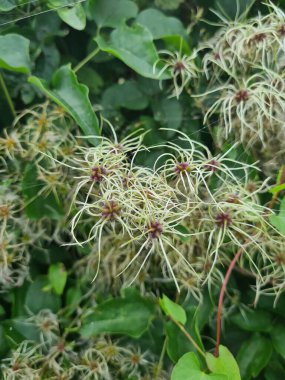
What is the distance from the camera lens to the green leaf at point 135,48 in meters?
0.76

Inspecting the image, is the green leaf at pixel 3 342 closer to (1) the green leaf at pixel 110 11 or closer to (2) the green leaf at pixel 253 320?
(2) the green leaf at pixel 253 320

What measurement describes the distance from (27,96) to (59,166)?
112 millimetres

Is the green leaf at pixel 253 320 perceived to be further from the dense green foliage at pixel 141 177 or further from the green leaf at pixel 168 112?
the green leaf at pixel 168 112

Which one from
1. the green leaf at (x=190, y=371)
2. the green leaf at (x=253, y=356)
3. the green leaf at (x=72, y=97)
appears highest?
the green leaf at (x=72, y=97)

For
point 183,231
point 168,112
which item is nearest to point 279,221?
point 183,231

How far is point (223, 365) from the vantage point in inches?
26.2

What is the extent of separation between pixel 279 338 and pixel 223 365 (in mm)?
136

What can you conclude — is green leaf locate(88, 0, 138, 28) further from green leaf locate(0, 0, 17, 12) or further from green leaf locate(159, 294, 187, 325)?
green leaf locate(159, 294, 187, 325)

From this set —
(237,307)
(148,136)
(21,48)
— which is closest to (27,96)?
(21,48)

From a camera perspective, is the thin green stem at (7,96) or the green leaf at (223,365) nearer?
the green leaf at (223,365)

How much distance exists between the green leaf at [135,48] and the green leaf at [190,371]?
1.05ft

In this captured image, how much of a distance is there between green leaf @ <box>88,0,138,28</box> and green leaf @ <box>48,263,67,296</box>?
1.02 ft

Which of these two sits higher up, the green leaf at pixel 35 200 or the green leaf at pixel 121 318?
the green leaf at pixel 35 200

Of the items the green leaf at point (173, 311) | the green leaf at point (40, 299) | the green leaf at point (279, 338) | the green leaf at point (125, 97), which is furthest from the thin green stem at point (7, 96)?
the green leaf at point (279, 338)
